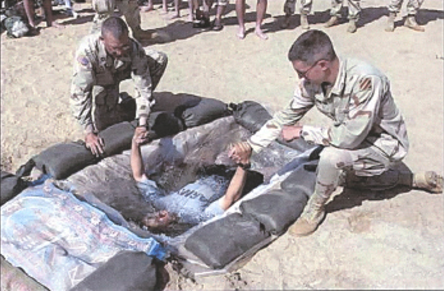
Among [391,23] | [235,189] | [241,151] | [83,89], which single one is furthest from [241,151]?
[391,23]

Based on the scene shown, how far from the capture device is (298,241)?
385 cm

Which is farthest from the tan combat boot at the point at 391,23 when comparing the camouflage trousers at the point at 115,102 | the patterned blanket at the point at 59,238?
the patterned blanket at the point at 59,238

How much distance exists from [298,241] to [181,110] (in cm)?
178

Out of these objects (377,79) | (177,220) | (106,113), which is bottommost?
(177,220)

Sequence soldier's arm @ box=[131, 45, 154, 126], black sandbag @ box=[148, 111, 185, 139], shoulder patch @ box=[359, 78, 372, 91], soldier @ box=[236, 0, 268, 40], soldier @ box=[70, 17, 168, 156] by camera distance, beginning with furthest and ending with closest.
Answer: soldier @ box=[236, 0, 268, 40] < black sandbag @ box=[148, 111, 185, 139] < soldier's arm @ box=[131, 45, 154, 126] < soldier @ box=[70, 17, 168, 156] < shoulder patch @ box=[359, 78, 372, 91]

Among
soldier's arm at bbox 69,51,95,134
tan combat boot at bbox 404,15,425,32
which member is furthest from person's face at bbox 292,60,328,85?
tan combat boot at bbox 404,15,425,32

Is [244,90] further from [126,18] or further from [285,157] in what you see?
[126,18]

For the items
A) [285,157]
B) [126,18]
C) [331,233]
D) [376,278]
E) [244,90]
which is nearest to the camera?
[376,278]

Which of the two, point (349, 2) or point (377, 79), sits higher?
point (377, 79)

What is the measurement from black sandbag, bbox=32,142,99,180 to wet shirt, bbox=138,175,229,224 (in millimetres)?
453

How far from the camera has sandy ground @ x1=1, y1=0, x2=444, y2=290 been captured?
3.62m

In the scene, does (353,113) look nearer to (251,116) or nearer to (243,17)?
(251,116)

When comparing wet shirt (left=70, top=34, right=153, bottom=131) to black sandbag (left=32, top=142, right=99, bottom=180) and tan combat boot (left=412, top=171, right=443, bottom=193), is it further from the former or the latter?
tan combat boot (left=412, top=171, right=443, bottom=193)

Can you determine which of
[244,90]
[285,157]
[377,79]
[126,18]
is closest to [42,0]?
[126,18]
